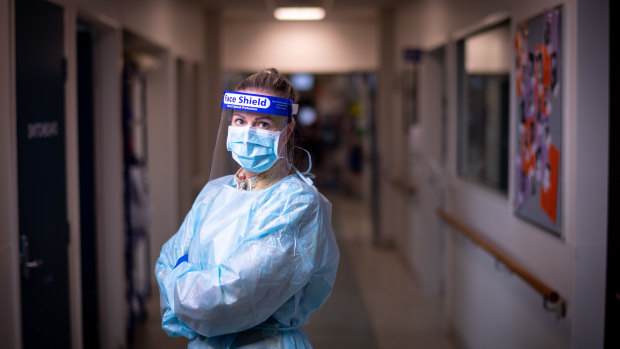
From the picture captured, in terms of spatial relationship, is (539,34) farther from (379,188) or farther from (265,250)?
(379,188)

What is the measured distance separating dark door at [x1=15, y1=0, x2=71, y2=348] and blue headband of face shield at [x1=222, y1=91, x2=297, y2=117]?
1.12m

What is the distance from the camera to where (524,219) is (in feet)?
9.55

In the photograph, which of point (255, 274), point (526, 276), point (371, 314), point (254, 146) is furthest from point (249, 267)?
point (371, 314)

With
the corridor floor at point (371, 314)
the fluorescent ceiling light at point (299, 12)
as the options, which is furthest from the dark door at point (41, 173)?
the fluorescent ceiling light at point (299, 12)

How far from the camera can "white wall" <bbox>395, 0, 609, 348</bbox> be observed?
229 centimetres

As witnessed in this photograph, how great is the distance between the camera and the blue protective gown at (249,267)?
1.60 meters

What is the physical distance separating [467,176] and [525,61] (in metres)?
1.72

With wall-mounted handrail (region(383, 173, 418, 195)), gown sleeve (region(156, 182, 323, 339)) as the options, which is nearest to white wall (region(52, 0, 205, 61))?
gown sleeve (region(156, 182, 323, 339))

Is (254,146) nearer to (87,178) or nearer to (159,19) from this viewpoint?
(87,178)

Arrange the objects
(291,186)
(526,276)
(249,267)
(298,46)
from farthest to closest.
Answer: (298,46)
(526,276)
(291,186)
(249,267)

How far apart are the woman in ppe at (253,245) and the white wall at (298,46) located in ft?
19.5

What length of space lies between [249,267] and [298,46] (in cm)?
645

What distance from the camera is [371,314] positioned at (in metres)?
4.87

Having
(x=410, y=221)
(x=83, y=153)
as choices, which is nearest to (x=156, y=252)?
(x=83, y=153)
